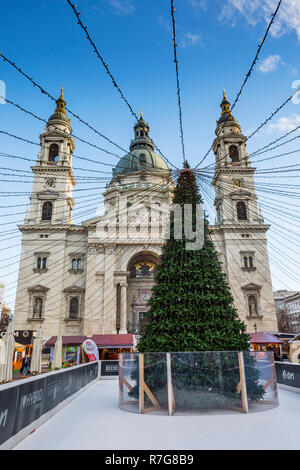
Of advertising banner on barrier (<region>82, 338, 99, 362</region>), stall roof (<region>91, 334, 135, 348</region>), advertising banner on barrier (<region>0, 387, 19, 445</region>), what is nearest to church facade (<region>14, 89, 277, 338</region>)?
stall roof (<region>91, 334, 135, 348</region>)

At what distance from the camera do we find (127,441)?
5.70 meters

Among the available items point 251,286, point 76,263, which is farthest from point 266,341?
point 76,263

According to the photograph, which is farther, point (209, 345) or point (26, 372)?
point (26, 372)

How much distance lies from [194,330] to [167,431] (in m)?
2.83

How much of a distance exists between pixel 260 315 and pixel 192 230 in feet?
96.9

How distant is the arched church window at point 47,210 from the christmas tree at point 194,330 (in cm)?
3216

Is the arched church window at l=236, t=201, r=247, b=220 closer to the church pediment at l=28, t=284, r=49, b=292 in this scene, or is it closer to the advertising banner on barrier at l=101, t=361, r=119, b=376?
the church pediment at l=28, t=284, r=49, b=292

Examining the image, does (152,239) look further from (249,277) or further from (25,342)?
(25,342)

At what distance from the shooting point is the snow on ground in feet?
18.0

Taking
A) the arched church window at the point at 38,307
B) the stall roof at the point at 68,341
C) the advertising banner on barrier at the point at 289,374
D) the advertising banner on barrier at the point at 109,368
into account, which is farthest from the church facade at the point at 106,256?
the advertising banner on barrier at the point at 289,374

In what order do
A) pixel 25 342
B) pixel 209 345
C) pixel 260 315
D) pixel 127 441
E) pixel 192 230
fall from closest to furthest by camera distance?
pixel 127 441 → pixel 209 345 → pixel 192 230 → pixel 25 342 → pixel 260 315

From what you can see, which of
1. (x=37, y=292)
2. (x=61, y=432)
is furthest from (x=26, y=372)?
(x=61, y=432)

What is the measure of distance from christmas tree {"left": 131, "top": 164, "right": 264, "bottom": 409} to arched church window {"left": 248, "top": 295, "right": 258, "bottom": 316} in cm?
2912

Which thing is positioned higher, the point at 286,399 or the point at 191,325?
the point at 191,325
